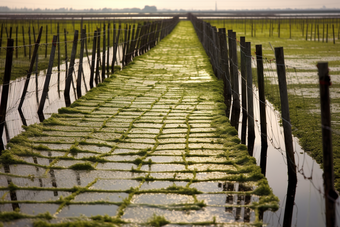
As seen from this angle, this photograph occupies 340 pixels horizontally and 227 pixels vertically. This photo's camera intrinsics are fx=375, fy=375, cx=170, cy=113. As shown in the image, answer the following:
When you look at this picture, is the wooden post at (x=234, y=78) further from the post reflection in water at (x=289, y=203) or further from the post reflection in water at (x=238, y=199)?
the post reflection in water at (x=238, y=199)

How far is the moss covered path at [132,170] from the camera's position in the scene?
12.2ft

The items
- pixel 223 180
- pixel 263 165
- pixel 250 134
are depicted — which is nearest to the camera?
pixel 223 180

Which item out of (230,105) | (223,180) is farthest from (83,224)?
(230,105)

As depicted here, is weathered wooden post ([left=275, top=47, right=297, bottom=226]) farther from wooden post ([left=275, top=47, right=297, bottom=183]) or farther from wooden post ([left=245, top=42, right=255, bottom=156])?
wooden post ([left=245, top=42, right=255, bottom=156])

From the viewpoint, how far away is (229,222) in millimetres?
3545

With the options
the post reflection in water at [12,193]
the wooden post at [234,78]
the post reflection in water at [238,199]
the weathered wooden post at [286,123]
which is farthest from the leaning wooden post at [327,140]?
the wooden post at [234,78]

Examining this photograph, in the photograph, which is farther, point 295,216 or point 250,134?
point 250,134

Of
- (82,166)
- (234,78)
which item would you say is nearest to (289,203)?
(82,166)

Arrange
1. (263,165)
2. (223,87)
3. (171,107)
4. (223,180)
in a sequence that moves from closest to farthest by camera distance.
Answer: (223,180) < (263,165) < (171,107) < (223,87)

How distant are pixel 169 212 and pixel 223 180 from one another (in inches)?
39.5

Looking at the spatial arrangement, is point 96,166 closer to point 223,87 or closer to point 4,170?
point 4,170

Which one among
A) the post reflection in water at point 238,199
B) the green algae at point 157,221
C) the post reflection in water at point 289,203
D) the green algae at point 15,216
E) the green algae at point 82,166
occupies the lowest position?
the post reflection in water at point 289,203

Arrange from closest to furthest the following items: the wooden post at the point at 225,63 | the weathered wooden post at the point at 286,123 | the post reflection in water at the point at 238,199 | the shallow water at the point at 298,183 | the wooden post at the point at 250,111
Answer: the post reflection in water at the point at 238,199, the shallow water at the point at 298,183, the weathered wooden post at the point at 286,123, the wooden post at the point at 250,111, the wooden post at the point at 225,63

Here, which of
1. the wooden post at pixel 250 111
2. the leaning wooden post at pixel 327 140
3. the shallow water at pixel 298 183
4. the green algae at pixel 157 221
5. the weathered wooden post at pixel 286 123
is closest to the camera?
the leaning wooden post at pixel 327 140
